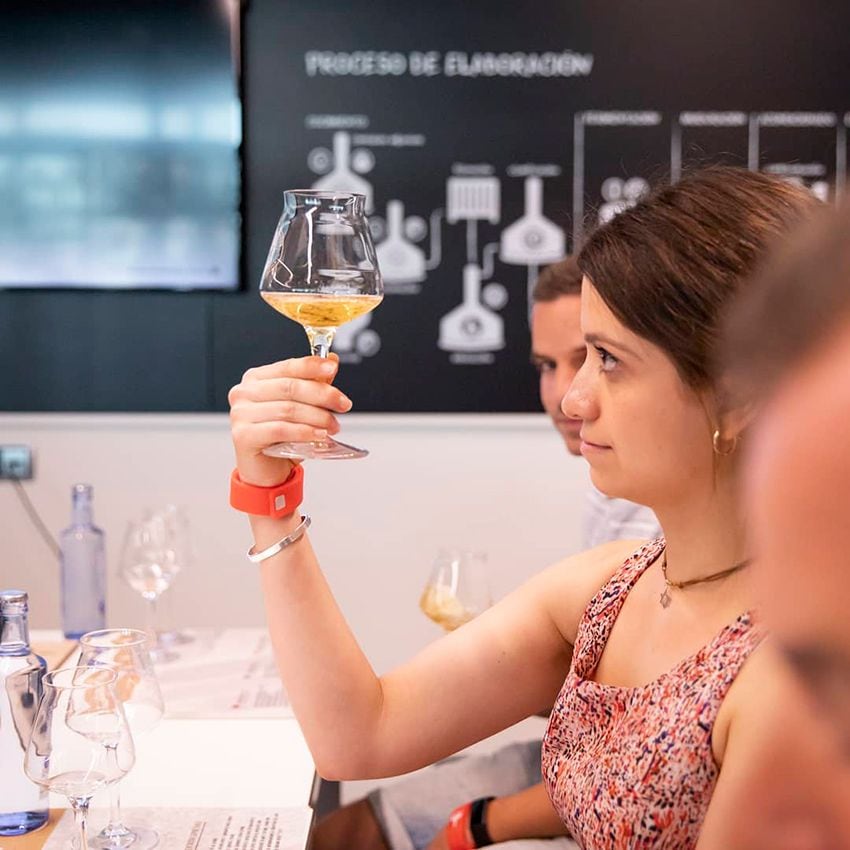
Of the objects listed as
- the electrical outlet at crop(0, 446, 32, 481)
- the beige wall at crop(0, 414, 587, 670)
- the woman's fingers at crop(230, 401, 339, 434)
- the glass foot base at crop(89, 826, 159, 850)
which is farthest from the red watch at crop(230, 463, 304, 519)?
the electrical outlet at crop(0, 446, 32, 481)

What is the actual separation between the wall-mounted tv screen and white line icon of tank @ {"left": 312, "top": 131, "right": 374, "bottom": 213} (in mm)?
287

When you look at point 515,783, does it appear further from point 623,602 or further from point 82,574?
point 82,574

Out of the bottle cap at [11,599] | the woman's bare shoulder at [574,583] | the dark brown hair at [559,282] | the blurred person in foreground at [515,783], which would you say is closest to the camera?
the bottle cap at [11,599]

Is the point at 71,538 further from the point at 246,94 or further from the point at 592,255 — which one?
the point at 246,94

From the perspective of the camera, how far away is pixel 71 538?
2.28 m

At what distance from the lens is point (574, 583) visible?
158 cm

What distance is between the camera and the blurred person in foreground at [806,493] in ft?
0.85

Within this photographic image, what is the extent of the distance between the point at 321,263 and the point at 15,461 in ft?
8.24

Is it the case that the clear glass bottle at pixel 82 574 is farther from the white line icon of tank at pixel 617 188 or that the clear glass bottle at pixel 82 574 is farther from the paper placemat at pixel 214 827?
A: the white line icon of tank at pixel 617 188

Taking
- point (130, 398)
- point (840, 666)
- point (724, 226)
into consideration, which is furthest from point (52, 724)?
point (130, 398)

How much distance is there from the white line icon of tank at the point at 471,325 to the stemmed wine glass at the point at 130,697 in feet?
7.87

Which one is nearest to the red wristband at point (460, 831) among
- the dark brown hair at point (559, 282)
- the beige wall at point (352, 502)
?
the dark brown hair at point (559, 282)

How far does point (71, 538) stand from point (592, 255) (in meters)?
1.33

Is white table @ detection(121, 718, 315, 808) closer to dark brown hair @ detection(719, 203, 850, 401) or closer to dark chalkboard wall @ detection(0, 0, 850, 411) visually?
dark brown hair @ detection(719, 203, 850, 401)
